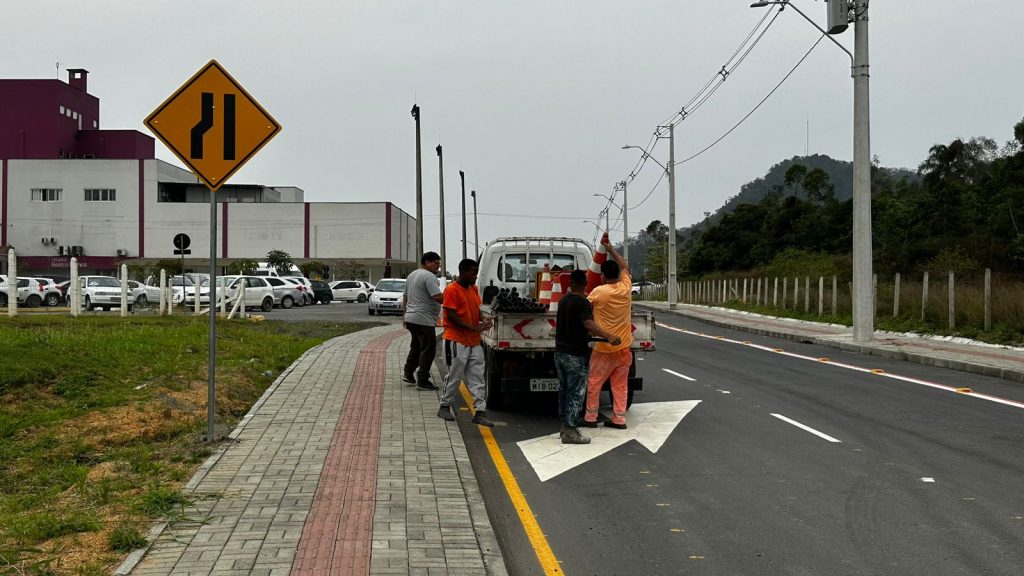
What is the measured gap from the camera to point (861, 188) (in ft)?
75.6

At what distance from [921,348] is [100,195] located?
76.0 m

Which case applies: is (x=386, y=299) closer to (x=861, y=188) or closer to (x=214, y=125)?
(x=861, y=188)

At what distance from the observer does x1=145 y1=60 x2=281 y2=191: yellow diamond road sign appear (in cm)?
834

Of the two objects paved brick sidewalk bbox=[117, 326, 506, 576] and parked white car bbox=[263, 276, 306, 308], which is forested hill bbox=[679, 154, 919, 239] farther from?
paved brick sidewalk bbox=[117, 326, 506, 576]

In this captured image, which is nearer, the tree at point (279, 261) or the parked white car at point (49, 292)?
the parked white car at point (49, 292)

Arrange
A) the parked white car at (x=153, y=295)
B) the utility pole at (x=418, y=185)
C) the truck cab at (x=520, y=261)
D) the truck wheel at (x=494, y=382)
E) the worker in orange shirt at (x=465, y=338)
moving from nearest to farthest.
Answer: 1. the worker in orange shirt at (x=465, y=338)
2. the truck wheel at (x=494, y=382)
3. the truck cab at (x=520, y=261)
4. the utility pole at (x=418, y=185)
5. the parked white car at (x=153, y=295)

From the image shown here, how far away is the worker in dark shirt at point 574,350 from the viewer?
9.22m

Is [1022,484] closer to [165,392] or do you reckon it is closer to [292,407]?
[292,407]

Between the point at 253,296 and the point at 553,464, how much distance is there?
117ft

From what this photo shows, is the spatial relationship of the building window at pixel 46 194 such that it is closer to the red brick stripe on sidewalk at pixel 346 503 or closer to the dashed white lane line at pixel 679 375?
the dashed white lane line at pixel 679 375

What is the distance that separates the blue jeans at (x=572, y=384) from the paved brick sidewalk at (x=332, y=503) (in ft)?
3.59

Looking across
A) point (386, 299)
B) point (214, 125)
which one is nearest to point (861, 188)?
point (214, 125)

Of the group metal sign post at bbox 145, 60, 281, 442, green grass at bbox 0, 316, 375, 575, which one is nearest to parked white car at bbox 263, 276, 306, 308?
green grass at bbox 0, 316, 375, 575

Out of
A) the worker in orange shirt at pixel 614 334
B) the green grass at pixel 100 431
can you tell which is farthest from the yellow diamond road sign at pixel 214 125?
the worker in orange shirt at pixel 614 334
